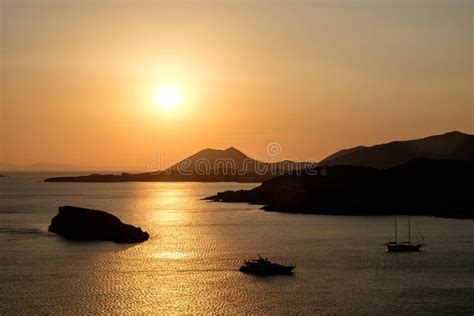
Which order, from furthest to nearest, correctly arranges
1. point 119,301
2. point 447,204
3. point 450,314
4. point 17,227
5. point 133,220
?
point 447,204 < point 133,220 < point 17,227 < point 119,301 < point 450,314

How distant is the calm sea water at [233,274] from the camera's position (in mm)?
60688

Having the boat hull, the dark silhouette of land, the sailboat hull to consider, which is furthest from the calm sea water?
the dark silhouette of land

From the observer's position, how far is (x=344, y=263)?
84.1 meters

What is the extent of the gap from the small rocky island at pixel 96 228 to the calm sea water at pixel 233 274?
8.87 ft

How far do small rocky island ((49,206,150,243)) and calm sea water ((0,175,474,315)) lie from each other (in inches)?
106

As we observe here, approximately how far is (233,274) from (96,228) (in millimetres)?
39275

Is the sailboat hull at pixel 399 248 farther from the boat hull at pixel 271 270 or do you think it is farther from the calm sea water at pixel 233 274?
the boat hull at pixel 271 270

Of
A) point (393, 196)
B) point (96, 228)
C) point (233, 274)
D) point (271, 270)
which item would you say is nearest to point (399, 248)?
point (271, 270)

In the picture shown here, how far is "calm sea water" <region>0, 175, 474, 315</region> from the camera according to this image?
199ft

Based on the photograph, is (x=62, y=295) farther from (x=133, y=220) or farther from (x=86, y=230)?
(x=133, y=220)

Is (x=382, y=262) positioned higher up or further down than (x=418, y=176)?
further down

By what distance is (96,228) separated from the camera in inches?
4257

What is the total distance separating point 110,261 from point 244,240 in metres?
31.9

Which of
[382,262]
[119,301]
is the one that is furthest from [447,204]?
[119,301]
